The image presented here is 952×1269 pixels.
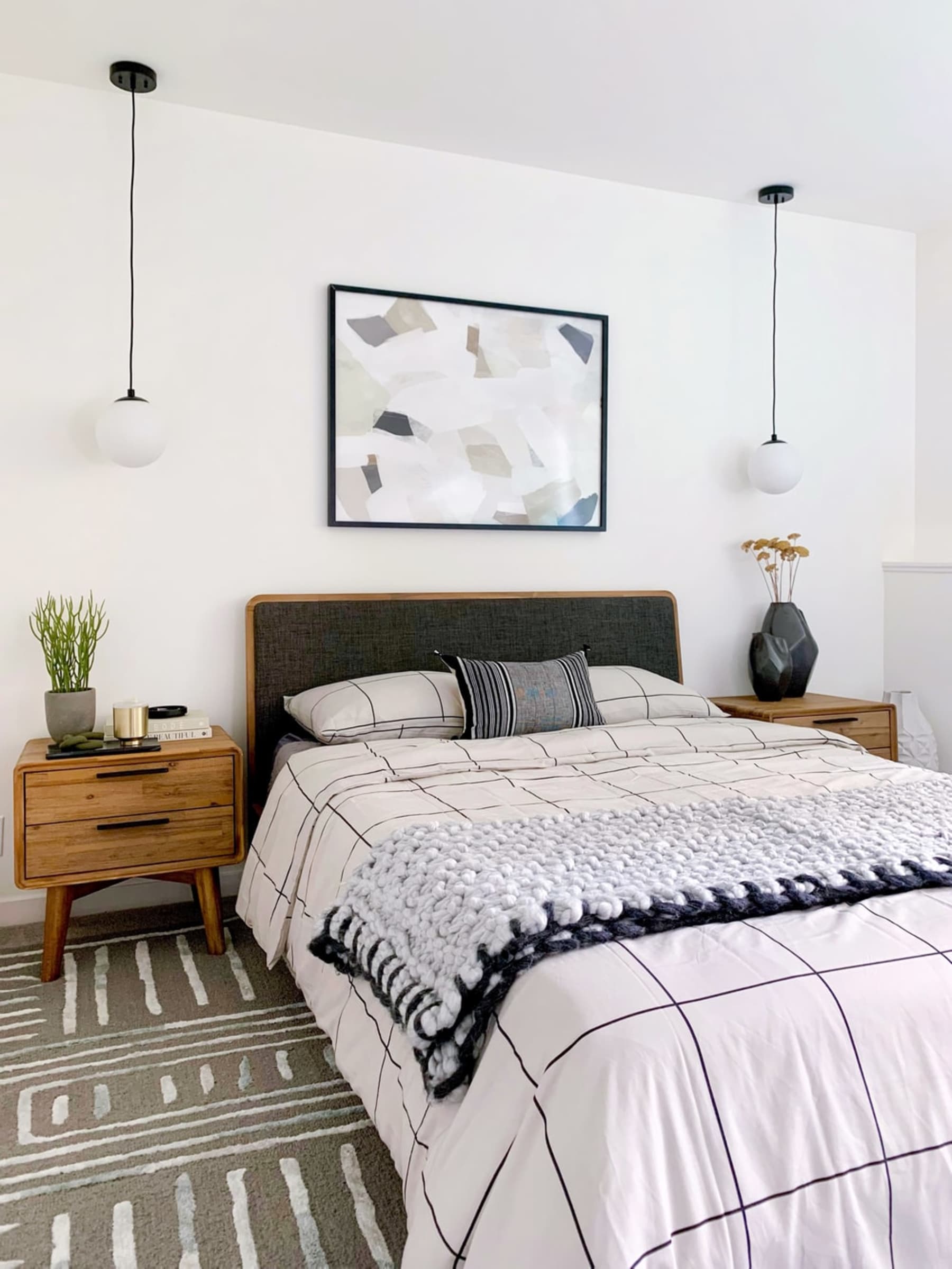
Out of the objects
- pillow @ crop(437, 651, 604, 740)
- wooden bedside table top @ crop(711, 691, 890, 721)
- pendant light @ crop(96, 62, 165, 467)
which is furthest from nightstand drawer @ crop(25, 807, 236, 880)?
wooden bedside table top @ crop(711, 691, 890, 721)

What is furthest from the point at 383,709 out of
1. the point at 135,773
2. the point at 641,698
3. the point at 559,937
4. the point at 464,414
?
the point at 559,937

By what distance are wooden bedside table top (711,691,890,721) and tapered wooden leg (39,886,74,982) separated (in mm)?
2267

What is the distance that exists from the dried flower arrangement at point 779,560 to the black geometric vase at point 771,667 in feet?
Result: 0.61

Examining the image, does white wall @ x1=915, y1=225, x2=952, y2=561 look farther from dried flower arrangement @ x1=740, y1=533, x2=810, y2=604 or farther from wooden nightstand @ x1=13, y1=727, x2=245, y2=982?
wooden nightstand @ x1=13, y1=727, x2=245, y2=982

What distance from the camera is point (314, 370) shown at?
313cm

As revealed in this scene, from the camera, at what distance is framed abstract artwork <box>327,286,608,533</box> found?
10.4 feet

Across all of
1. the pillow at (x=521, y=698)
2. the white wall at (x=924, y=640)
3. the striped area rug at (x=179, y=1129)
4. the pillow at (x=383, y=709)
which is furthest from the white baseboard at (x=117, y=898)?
the white wall at (x=924, y=640)

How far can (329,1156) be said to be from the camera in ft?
5.65

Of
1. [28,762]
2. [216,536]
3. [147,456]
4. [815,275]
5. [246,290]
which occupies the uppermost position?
[815,275]

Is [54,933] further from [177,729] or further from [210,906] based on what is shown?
[177,729]

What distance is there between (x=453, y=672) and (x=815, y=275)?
2.33 meters

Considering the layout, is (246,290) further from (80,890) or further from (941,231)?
(941,231)

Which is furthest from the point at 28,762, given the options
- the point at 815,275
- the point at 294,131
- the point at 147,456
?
the point at 815,275

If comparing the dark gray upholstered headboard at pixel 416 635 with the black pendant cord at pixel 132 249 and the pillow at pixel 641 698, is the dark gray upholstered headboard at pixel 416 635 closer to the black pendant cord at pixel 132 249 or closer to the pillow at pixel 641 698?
the pillow at pixel 641 698
